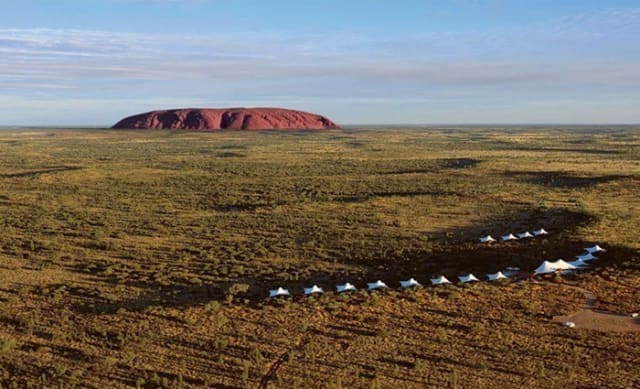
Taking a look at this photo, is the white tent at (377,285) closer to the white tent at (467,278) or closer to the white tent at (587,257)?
the white tent at (467,278)

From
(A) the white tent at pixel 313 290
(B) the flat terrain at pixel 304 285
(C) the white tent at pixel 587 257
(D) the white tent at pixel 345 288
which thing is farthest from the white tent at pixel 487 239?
(A) the white tent at pixel 313 290

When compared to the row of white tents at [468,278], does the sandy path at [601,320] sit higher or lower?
lower

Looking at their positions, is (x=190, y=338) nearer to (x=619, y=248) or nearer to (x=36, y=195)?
(x=619, y=248)

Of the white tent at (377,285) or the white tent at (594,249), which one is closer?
the white tent at (377,285)

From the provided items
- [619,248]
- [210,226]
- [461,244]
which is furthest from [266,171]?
[619,248]

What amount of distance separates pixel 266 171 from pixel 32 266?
50.2 m

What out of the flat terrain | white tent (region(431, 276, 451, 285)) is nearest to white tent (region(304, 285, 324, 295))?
the flat terrain

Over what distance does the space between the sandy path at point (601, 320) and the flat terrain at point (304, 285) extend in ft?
0.44

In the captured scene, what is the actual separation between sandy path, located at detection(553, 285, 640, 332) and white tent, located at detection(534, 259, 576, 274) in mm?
4066

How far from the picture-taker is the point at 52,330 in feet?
65.1

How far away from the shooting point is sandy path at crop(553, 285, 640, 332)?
20.0 meters

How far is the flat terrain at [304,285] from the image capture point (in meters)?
17.0

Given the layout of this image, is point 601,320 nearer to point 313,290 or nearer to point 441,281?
point 441,281

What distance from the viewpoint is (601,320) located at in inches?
815
